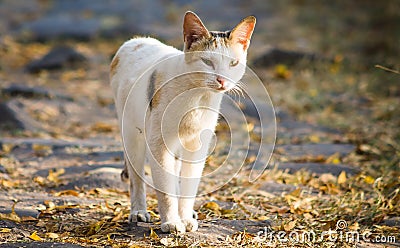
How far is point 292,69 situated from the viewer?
33.8 feet

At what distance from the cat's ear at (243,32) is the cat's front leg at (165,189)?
759 mm

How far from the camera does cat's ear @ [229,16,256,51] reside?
3.68m

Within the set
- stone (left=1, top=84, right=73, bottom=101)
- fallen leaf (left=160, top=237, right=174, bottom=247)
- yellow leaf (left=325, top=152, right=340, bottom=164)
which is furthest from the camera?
stone (left=1, top=84, right=73, bottom=101)

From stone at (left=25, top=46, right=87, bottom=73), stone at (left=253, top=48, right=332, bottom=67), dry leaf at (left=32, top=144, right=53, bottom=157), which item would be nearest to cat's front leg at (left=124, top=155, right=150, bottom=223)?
dry leaf at (left=32, top=144, right=53, bottom=157)

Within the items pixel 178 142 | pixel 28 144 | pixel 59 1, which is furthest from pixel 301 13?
pixel 178 142

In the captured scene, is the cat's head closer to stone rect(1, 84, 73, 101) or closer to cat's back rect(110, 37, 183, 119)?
cat's back rect(110, 37, 183, 119)

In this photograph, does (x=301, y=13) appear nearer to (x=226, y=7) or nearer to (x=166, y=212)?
(x=226, y=7)

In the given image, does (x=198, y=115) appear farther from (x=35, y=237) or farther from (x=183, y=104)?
(x=35, y=237)

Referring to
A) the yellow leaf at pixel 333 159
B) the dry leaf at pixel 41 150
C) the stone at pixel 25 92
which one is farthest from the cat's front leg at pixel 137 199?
the stone at pixel 25 92

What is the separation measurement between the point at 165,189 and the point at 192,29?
37.0 inches

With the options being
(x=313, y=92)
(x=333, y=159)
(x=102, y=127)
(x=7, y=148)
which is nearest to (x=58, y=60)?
(x=102, y=127)

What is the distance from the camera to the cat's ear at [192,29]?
3621 millimetres

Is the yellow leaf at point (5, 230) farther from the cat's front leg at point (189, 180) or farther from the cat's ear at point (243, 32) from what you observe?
the cat's ear at point (243, 32)

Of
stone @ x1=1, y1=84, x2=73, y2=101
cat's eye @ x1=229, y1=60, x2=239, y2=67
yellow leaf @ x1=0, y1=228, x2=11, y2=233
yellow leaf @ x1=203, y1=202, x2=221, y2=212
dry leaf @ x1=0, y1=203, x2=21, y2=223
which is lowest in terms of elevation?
stone @ x1=1, y1=84, x2=73, y2=101
